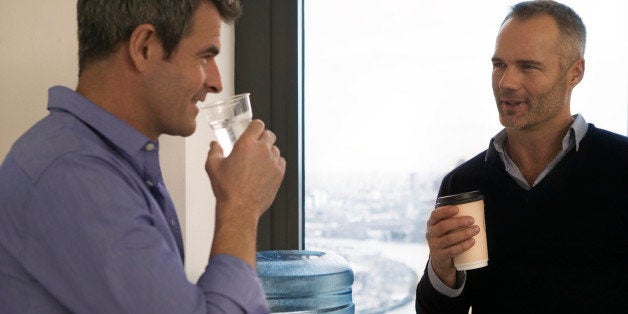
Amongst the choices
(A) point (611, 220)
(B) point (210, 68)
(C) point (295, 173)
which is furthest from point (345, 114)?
(B) point (210, 68)

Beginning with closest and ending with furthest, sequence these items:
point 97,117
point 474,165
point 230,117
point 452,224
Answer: point 97,117, point 230,117, point 452,224, point 474,165

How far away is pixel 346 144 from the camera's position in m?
2.23

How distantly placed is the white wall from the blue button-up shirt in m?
1.02

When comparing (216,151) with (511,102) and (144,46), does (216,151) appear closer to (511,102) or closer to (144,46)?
(144,46)

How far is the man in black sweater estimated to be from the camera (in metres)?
1.57

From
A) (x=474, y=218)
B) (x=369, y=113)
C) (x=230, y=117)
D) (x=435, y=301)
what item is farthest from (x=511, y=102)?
(x=230, y=117)

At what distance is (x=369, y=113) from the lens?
221cm

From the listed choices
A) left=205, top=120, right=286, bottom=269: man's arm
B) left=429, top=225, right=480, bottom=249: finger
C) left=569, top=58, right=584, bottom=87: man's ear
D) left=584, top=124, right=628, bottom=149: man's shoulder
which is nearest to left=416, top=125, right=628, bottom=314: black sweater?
left=584, top=124, right=628, bottom=149: man's shoulder

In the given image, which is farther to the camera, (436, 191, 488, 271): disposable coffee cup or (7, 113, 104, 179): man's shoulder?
(436, 191, 488, 271): disposable coffee cup

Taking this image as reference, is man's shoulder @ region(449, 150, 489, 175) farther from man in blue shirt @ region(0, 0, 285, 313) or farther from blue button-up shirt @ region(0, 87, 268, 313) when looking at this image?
blue button-up shirt @ region(0, 87, 268, 313)

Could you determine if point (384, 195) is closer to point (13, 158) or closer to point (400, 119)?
point (400, 119)

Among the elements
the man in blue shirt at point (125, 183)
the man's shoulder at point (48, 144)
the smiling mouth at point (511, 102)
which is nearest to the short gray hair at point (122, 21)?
the man in blue shirt at point (125, 183)

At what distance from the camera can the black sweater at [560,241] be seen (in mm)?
1562

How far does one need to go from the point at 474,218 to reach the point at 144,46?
731 mm
